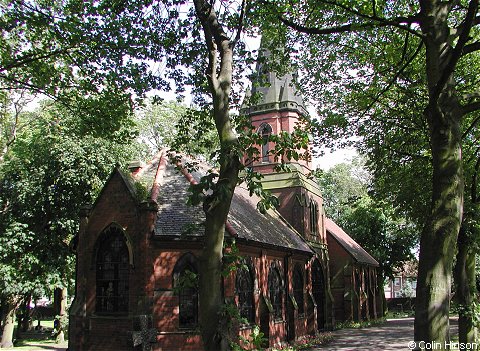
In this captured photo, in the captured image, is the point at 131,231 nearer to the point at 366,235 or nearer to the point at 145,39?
the point at 145,39

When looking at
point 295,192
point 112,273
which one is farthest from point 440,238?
point 295,192

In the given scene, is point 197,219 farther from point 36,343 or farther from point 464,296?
point 36,343

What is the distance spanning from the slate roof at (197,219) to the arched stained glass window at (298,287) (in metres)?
1.23

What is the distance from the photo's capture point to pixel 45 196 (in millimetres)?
24344

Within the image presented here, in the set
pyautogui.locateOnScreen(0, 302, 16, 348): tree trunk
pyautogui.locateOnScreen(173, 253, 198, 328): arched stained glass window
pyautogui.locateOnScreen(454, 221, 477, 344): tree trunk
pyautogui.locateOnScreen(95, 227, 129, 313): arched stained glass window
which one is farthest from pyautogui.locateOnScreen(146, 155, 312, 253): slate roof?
pyautogui.locateOnScreen(0, 302, 16, 348): tree trunk

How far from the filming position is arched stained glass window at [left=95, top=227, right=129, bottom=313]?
668 inches

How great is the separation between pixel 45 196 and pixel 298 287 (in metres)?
14.3

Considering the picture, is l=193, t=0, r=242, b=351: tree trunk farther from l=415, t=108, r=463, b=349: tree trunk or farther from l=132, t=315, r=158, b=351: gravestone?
l=132, t=315, r=158, b=351: gravestone

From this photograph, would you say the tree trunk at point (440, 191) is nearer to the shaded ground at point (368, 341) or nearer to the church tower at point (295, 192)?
the shaded ground at point (368, 341)

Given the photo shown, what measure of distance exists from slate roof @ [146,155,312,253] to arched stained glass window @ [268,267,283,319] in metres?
1.38

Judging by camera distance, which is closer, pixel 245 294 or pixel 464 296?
pixel 464 296

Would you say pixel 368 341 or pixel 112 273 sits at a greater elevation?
pixel 112 273

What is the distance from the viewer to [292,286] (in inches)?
953

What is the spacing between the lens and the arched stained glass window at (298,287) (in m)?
25.0
